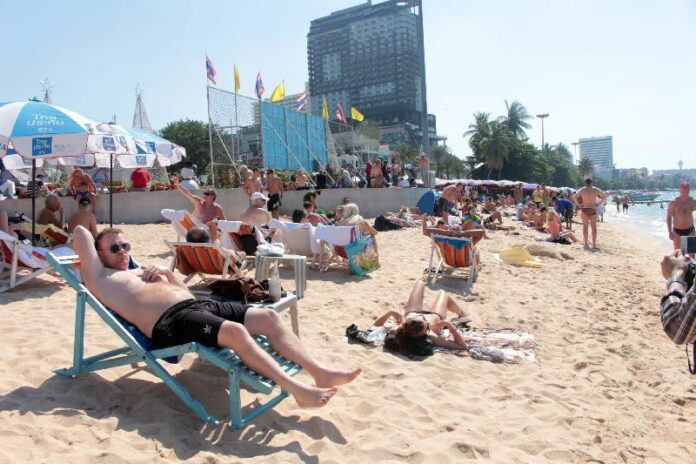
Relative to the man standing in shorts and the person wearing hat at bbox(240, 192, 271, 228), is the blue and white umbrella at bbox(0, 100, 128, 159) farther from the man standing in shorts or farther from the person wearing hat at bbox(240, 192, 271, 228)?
the man standing in shorts

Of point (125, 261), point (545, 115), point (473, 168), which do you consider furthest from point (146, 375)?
point (545, 115)

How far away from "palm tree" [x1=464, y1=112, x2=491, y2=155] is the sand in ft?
154

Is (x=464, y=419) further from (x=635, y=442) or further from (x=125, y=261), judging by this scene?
(x=125, y=261)

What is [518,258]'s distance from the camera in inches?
336

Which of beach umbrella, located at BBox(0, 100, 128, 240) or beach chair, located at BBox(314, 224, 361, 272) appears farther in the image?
beach chair, located at BBox(314, 224, 361, 272)

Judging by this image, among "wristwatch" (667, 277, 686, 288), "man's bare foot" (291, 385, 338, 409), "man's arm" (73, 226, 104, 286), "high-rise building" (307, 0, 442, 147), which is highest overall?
"high-rise building" (307, 0, 442, 147)

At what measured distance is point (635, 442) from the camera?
2.75 m

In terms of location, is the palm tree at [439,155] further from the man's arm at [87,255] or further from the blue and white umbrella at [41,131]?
the man's arm at [87,255]

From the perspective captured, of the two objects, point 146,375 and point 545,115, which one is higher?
point 545,115

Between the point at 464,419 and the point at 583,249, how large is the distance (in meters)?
9.50

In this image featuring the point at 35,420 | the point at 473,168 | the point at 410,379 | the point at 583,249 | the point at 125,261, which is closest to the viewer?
the point at 35,420

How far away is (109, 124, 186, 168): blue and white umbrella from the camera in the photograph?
7.57 m

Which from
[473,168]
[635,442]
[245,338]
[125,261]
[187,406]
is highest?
[473,168]

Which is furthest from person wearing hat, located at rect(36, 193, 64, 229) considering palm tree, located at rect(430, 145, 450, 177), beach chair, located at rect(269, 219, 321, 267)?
palm tree, located at rect(430, 145, 450, 177)
